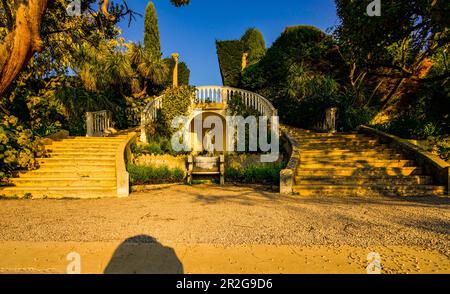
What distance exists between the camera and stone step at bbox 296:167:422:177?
7.80m

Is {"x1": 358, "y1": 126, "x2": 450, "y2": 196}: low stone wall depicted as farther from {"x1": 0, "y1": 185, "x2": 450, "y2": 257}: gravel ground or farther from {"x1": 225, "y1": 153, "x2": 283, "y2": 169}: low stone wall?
{"x1": 225, "y1": 153, "x2": 283, "y2": 169}: low stone wall

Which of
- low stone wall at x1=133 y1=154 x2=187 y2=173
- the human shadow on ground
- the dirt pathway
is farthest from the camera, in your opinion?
Result: low stone wall at x1=133 y1=154 x2=187 y2=173

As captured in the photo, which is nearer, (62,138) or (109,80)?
(62,138)

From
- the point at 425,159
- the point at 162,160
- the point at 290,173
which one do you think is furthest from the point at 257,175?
the point at 425,159

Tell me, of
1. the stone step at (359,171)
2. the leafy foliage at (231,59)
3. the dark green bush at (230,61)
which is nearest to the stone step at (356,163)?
the stone step at (359,171)

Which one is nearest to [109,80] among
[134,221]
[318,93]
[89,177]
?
[89,177]

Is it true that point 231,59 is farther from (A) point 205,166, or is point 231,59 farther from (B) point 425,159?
(B) point 425,159

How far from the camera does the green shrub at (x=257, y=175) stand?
852 cm

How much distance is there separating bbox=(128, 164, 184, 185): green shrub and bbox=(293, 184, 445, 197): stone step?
3.98 m

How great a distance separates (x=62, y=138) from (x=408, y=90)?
16535 mm

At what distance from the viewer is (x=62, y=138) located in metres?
10.6

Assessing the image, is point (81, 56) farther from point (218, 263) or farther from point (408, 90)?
point (408, 90)

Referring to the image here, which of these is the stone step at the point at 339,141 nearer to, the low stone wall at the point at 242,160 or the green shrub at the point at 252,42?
the low stone wall at the point at 242,160

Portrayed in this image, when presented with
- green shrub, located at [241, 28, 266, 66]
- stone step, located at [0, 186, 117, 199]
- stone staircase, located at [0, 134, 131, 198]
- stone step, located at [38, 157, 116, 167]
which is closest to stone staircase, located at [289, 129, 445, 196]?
stone step, located at [0, 186, 117, 199]
